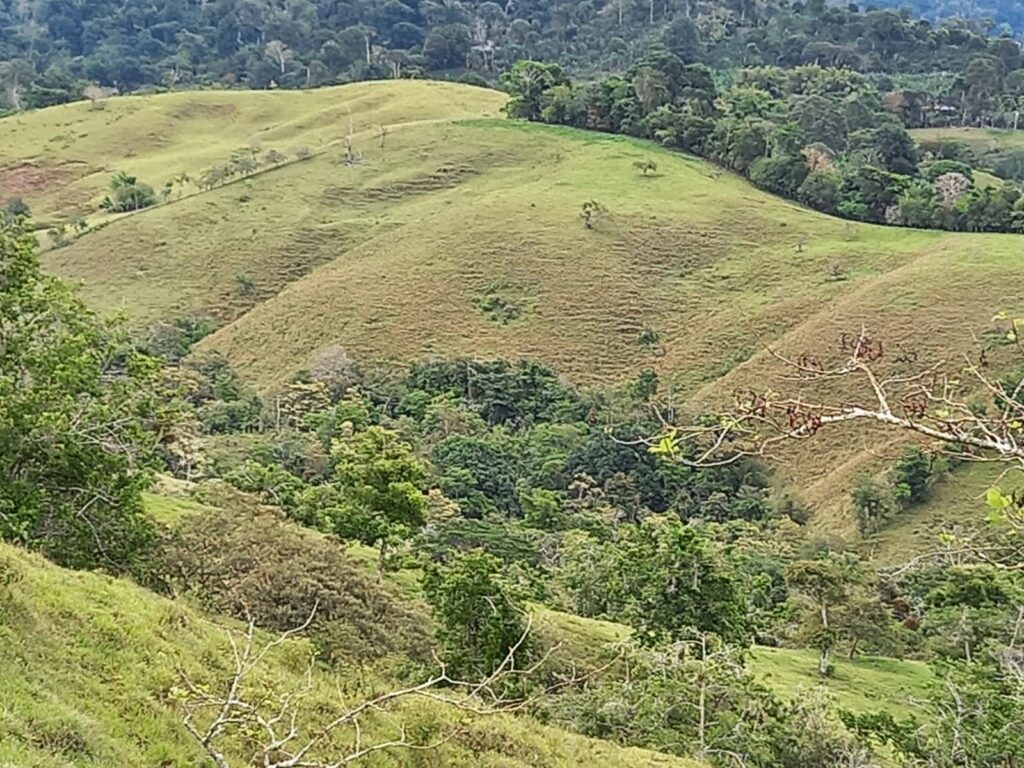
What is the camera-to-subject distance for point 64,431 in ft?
51.0

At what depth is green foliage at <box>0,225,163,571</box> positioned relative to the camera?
15.5m

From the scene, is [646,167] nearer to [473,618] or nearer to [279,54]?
[473,618]

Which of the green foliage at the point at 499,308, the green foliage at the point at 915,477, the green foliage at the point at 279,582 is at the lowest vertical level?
the green foliage at the point at 499,308

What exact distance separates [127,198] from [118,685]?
3147 inches

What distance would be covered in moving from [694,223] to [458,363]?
2290 centimetres

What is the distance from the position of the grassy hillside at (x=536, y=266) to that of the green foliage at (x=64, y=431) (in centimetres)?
3315

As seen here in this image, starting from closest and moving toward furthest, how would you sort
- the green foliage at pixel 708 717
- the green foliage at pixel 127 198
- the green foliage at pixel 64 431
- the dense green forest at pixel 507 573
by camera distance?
the green foliage at pixel 64 431, the dense green forest at pixel 507 573, the green foliage at pixel 708 717, the green foliage at pixel 127 198

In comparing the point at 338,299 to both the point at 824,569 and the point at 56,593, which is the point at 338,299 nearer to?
the point at 824,569

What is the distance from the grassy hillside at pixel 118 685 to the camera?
8273 mm

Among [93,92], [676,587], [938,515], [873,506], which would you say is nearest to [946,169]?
[873,506]

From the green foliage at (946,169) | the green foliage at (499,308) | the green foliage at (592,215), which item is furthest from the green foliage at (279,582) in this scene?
the green foliage at (946,169)

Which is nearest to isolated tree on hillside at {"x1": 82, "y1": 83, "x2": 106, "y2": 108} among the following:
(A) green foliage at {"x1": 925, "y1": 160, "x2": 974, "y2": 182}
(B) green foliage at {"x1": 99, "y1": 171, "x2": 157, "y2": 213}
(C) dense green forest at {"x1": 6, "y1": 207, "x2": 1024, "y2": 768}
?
(B) green foliage at {"x1": 99, "y1": 171, "x2": 157, "y2": 213}

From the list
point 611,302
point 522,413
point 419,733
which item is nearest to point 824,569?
point 419,733

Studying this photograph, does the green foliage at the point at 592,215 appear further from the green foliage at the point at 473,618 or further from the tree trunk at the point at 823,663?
the green foliage at the point at 473,618
